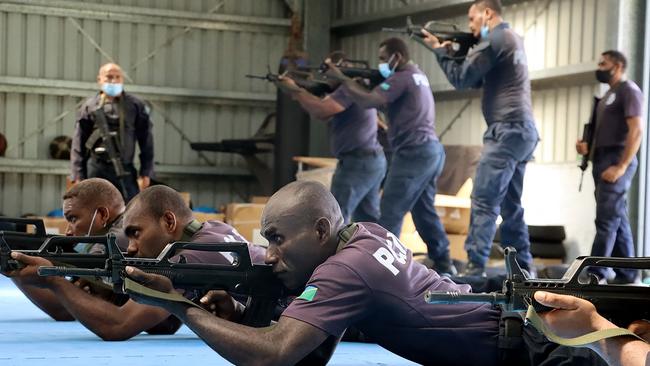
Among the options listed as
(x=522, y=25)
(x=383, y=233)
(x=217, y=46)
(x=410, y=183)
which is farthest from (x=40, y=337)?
(x=217, y=46)

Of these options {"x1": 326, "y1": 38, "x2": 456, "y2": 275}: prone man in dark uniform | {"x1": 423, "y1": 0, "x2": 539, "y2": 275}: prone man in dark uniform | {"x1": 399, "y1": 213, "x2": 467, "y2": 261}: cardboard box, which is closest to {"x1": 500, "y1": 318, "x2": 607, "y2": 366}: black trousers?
{"x1": 423, "y1": 0, "x2": 539, "y2": 275}: prone man in dark uniform

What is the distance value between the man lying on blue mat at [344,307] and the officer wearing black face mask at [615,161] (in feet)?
19.8

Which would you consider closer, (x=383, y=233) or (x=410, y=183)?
(x=383, y=233)

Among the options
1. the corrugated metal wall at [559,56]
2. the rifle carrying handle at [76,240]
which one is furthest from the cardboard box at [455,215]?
the rifle carrying handle at [76,240]

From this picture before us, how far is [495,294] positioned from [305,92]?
789 centimetres

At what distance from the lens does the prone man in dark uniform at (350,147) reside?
10.6m

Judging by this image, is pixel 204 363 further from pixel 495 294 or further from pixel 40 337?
pixel 495 294

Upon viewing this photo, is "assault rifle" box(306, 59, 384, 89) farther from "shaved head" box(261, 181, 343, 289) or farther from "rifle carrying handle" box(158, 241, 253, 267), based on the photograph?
"shaved head" box(261, 181, 343, 289)

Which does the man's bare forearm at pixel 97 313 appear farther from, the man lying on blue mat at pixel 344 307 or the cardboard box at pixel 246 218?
the cardboard box at pixel 246 218

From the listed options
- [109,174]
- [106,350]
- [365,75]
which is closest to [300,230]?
[106,350]

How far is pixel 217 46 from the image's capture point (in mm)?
18656

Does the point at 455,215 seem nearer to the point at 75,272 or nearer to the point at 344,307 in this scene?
the point at 344,307

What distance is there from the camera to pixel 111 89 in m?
10.9

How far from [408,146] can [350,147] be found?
84 centimetres
